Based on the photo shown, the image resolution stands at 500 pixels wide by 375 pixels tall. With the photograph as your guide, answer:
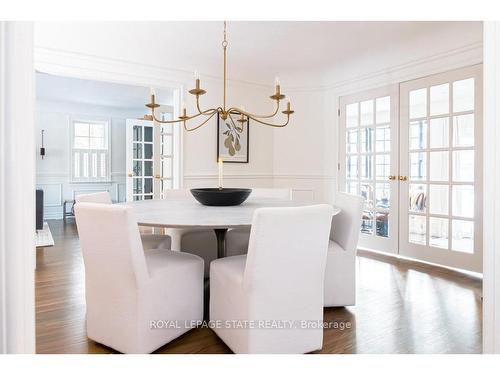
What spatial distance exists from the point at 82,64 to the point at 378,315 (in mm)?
3522

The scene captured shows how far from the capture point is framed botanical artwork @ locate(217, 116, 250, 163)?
4.65 meters

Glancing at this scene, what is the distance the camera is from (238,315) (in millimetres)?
1731

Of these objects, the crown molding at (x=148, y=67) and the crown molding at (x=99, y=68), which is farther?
the crown molding at (x=99, y=68)

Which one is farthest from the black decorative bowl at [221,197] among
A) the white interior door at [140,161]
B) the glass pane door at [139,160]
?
the glass pane door at [139,160]

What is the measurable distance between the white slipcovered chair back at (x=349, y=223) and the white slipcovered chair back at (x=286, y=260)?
0.64 metres

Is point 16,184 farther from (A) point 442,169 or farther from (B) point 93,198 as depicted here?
(A) point 442,169

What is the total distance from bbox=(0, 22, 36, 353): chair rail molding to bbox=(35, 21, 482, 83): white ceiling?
2.86 m

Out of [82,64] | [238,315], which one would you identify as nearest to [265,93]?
[82,64]

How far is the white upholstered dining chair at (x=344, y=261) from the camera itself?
2.36 metres

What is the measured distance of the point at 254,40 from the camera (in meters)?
3.61

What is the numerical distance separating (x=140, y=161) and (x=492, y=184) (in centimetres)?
536

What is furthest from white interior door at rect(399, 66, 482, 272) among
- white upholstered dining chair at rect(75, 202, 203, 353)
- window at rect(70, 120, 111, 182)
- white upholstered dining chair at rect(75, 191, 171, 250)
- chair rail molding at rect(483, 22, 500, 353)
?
window at rect(70, 120, 111, 182)

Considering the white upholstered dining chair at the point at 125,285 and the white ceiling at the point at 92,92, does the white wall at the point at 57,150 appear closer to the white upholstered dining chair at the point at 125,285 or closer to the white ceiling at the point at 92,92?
the white ceiling at the point at 92,92
